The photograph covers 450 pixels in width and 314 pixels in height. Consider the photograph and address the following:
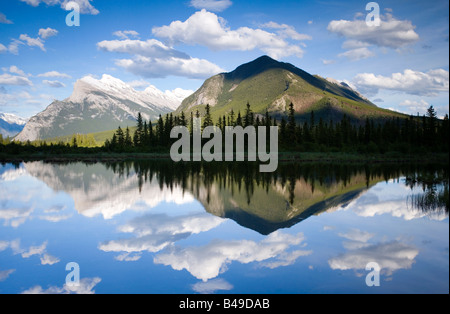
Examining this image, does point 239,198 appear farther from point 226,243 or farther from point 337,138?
point 337,138

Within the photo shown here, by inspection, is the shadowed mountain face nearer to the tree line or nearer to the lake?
the lake

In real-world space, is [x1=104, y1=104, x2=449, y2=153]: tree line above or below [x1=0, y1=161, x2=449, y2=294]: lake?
above

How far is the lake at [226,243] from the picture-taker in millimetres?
8438

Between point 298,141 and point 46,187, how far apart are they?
255ft

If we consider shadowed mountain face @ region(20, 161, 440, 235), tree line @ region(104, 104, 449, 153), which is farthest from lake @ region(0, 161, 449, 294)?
tree line @ region(104, 104, 449, 153)

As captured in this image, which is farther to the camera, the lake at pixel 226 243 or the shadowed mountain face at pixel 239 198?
the shadowed mountain face at pixel 239 198

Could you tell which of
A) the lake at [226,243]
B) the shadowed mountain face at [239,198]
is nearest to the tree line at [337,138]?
the shadowed mountain face at [239,198]

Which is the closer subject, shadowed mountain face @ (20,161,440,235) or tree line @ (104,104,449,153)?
shadowed mountain face @ (20,161,440,235)

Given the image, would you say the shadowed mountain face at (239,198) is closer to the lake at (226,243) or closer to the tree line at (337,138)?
the lake at (226,243)

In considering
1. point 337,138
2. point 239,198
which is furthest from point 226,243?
point 337,138

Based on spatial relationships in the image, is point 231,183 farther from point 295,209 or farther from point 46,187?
point 46,187

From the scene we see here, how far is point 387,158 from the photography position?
63000 millimetres

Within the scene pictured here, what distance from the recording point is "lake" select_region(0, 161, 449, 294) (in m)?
8.44

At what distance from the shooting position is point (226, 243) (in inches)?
462
